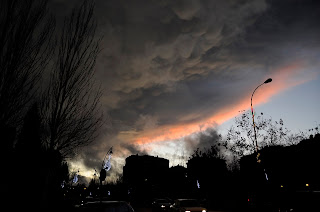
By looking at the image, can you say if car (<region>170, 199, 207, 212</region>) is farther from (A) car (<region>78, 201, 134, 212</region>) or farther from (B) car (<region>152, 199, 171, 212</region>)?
(A) car (<region>78, 201, 134, 212</region>)

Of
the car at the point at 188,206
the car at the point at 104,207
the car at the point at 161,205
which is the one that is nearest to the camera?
the car at the point at 104,207

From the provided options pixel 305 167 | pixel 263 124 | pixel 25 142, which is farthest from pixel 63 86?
pixel 305 167

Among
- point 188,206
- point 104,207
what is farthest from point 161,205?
point 104,207

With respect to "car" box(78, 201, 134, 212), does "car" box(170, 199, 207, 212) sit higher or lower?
lower

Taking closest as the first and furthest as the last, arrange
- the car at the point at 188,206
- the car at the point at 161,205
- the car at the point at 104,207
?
the car at the point at 104,207, the car at the point at 188,206, the car at the point at 161,205

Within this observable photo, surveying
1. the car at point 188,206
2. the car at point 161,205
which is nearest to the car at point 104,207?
the car at point 188,206

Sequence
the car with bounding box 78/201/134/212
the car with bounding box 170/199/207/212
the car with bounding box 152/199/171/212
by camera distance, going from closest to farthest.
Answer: the car with bounding box 78/201/134/212 → the car with bounding box 170/199/207/212 → the car with bounding box 152/199/171/212

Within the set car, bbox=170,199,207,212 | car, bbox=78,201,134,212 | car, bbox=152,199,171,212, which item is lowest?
car, bbox=152,199,171,212

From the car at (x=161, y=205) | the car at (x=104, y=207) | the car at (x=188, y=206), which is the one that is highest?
the car at (x=104, y=207)

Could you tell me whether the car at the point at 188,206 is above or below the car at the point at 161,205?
above

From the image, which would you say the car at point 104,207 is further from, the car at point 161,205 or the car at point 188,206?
the car at point 161,205

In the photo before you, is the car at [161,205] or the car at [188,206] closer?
the car at [188,206]

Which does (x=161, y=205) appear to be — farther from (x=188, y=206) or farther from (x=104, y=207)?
(x=104, y=207)

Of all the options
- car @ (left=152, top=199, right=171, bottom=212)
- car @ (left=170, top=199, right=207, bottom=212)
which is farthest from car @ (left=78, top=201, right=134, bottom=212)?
car @ (left=152, top=199, right=171, bottom=212)
